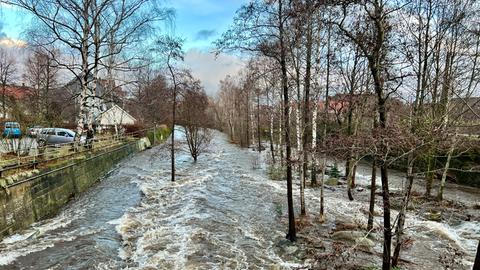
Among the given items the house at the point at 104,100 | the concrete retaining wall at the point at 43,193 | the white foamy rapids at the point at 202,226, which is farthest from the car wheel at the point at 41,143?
the white foamy rapids at the point at 202,226

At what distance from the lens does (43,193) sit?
480 inches

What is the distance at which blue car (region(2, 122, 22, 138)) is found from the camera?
14697mm

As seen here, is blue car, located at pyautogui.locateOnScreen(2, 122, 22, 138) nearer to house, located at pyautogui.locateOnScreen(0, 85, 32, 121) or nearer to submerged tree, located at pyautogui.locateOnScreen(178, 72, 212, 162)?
house, located at pyautogui.locateOnScreen(0, 85, 32, 121)

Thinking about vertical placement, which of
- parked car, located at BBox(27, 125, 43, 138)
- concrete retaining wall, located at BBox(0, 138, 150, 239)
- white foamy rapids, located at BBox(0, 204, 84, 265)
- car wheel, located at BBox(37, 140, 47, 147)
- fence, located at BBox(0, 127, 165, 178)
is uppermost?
parked car, located at BBox(27, 125, 43, 138)

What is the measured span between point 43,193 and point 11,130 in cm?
483

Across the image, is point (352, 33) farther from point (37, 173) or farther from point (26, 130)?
point (26, 130)

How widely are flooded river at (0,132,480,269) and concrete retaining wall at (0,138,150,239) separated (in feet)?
1.38

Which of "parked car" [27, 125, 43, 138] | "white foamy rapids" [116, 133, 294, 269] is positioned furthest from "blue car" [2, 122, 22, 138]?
"white foamy rapids" [116, 133, 294, 269]

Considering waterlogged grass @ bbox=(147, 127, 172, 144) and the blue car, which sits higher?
the blue car

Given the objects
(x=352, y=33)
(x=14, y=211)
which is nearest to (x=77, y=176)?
(x=14, y=211)

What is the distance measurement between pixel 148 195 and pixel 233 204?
4.24 meters

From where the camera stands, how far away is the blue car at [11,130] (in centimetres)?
1470

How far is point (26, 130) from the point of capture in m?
14.5

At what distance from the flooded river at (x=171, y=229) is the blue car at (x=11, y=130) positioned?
13.2ft
